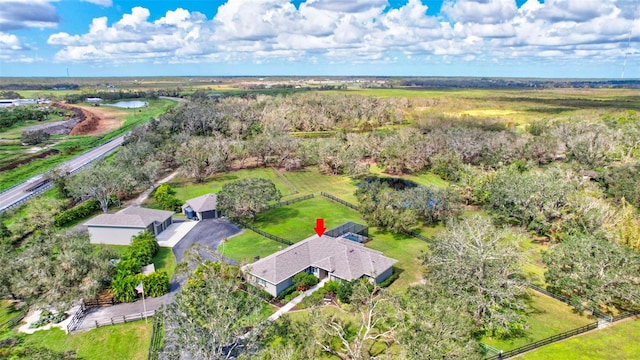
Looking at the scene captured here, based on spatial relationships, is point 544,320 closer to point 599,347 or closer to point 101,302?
point 599,347

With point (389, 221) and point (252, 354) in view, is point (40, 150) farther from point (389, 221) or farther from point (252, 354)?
point (252, 354)

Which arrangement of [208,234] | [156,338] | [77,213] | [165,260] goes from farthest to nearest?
[77,213], [208,234], [165,260], [156,338]

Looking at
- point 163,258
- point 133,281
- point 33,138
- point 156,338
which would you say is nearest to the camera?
point 156,338

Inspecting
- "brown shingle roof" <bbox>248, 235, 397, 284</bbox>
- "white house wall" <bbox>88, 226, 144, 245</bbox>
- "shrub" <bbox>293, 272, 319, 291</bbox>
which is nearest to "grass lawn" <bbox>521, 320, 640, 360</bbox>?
"brown shingle roof" <bbox>248, 235, 397, 284</bbox>

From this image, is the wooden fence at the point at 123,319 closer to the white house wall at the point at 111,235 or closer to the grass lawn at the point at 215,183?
the white house wall at the point at 111,235

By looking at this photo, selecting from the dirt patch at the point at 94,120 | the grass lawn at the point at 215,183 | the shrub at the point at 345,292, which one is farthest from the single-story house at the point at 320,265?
the dirt patch at the point at 94,120

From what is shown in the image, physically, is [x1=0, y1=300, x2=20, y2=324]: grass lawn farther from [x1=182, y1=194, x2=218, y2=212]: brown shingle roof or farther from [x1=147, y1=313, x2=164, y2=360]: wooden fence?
[x1=182, y1=194, x2=218, y2=212]: brown shingle roof

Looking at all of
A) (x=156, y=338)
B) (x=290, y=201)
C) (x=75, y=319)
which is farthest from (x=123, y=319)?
(x=290, y=201)
